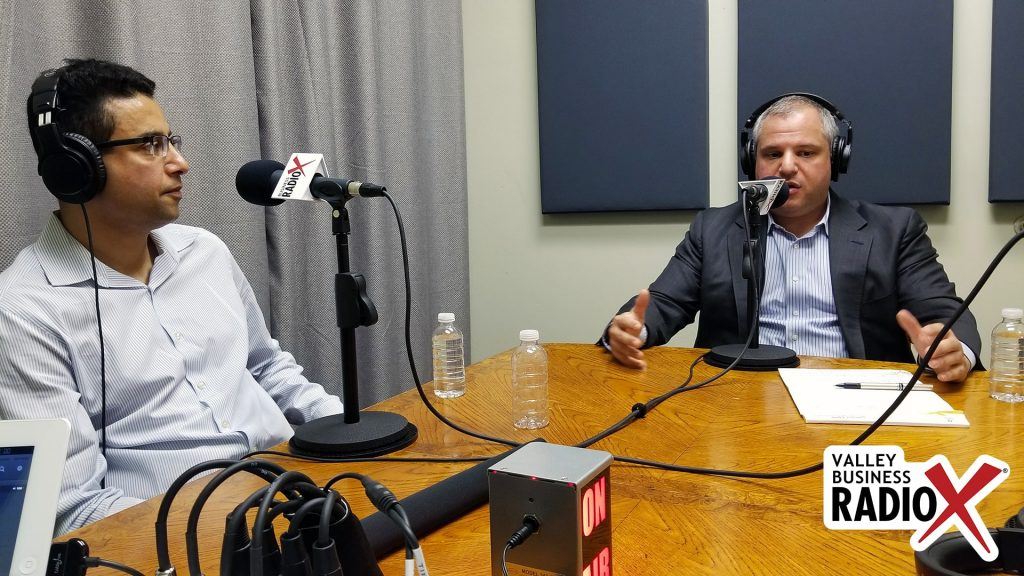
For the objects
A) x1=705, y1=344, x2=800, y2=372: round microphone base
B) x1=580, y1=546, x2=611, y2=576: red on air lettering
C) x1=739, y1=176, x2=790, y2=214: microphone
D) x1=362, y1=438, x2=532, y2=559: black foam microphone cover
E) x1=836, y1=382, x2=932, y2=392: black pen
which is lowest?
x1=705, y1=344, x2=800, y2=372: round microphone base

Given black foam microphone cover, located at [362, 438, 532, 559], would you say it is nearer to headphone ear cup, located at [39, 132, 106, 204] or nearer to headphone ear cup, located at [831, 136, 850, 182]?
headphone ear cup, located at [39, 132, 106, 204]

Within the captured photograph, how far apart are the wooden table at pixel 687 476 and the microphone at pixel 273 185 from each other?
397mm

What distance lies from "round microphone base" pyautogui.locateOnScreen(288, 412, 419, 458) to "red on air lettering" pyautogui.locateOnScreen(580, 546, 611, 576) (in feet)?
1.72

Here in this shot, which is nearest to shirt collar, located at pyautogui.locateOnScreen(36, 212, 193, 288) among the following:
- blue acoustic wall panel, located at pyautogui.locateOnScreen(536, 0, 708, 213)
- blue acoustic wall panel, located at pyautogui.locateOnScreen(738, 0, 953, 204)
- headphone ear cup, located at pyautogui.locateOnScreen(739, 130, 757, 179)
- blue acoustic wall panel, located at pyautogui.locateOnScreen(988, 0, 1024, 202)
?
headphone ear cup, located at pyautogui.locateOnScreen(739, 130, 757, 179)

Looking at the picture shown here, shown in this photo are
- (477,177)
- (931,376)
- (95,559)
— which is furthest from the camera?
(477,177)

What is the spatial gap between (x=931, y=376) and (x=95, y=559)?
4.65 ft

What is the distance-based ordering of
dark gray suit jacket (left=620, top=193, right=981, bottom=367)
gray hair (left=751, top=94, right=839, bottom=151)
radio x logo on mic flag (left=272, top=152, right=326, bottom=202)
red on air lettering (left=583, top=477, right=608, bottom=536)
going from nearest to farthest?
red on air lettering (left=583, top=477, right=608, bottom=536) → radio x logo on mic flag (left=272, top=152, right=326, bottom=202) → dark gray suit jacket (left=620, top=193, right=981, bottom=367) → gray hair (left=751, top=94, right=839, bottom=151)

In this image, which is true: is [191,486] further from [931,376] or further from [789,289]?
[789,289]

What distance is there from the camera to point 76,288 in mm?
1303

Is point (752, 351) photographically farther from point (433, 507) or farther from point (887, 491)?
point (433, 507)

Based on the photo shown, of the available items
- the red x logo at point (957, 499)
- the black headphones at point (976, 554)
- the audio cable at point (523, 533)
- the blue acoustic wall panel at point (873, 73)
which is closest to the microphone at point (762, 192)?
the red x logo at point (957, 499)

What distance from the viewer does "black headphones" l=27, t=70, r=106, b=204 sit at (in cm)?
123

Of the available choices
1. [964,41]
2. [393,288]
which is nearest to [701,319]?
[393,288]

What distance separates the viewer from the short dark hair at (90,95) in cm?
133
